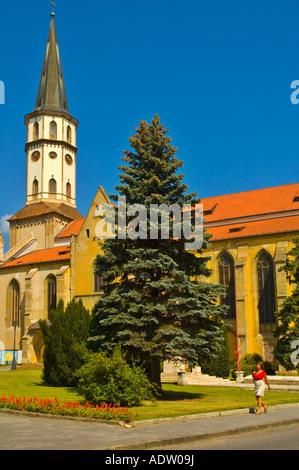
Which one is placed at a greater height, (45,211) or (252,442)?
(45,211)

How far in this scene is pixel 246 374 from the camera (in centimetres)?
3556

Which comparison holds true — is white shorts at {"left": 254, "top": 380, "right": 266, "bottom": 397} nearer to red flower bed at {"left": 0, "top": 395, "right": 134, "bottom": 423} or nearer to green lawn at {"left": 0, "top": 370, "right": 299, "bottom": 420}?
green lawn at {"left": 0, "top": 370, "right": 299, "bottom": 420}

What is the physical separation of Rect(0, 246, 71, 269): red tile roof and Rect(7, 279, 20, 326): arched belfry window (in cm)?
230

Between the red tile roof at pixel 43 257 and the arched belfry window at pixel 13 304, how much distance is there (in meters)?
2.30

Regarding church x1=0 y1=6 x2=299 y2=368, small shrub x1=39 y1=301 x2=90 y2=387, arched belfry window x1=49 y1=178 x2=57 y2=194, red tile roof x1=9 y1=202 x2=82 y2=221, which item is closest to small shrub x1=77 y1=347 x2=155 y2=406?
small shrub x1=39 y1=301 x2=90 y2=387

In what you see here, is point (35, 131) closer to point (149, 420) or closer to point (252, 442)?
point (149, 420)

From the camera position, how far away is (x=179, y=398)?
71.1ft

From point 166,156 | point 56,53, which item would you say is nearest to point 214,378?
point 166,156

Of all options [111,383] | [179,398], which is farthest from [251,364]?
[111,383]

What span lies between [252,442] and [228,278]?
34.5 metres

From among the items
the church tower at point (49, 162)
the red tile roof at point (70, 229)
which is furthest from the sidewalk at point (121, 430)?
the church tower at point (49, 162)

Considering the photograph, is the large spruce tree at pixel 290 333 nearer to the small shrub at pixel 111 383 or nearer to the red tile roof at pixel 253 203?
the small shrub at pixel 111 383

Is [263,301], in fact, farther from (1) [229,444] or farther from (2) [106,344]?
(1) [229,444]

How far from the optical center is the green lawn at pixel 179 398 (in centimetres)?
1648
